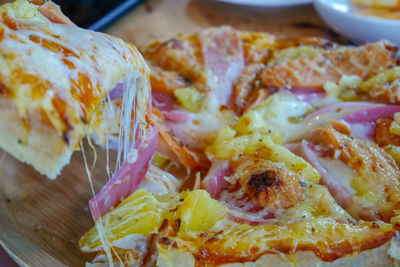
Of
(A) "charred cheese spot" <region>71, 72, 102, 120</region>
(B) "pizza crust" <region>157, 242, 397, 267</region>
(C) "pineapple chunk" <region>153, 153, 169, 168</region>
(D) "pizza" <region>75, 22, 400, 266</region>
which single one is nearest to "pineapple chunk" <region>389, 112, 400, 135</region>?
(D) "pizza" <region>75, 22, 400, 266</region>

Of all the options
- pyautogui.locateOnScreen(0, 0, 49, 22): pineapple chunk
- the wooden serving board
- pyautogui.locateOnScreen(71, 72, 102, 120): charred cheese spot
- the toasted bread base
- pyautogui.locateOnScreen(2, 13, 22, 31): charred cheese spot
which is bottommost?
the wooden serving board

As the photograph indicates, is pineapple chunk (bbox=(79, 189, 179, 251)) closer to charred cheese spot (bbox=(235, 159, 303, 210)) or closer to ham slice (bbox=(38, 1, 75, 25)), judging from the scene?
charred cheese spot (bbox=(235, 159, 303, 210))

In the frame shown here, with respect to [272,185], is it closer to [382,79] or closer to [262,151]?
[262,151]

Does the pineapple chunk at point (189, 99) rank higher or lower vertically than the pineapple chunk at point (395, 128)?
lower

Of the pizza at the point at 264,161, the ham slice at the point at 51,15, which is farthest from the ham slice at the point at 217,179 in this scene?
the ham slice at the point at 51,15

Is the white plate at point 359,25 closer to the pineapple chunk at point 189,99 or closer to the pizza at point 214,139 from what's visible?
the pizza at point 214,139

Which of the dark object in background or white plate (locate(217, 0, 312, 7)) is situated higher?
white plate (locate(217, 0, 312, 7))

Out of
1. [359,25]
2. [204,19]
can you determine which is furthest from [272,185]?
[204,19]
